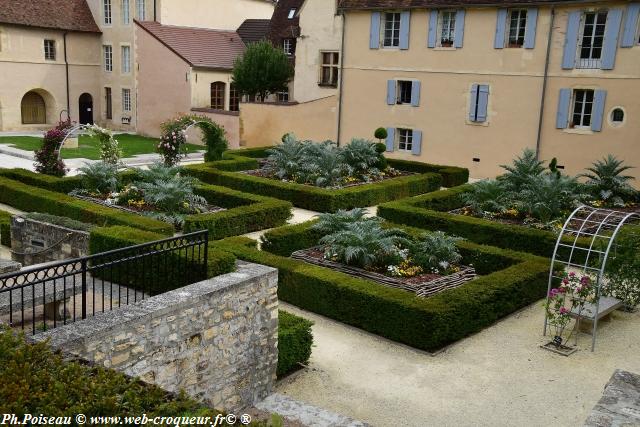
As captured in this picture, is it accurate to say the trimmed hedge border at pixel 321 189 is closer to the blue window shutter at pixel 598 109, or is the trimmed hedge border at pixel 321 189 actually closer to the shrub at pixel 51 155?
the shrub at pixel 51 155

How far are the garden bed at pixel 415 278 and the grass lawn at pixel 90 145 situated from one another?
601 inches

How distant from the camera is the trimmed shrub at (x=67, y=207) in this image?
13.0m

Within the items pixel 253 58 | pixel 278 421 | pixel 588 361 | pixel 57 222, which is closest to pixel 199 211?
pixel 57 222

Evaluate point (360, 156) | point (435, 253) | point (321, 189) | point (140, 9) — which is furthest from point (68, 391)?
point (140, 9)

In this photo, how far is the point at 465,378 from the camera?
861 cm

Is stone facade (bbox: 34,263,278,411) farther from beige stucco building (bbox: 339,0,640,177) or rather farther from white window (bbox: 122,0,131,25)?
white window (bbox: 122,0,131,25)

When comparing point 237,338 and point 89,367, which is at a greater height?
point 89,367

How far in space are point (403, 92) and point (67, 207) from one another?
1500 centimetres

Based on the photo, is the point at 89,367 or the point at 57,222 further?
the point at 57,222

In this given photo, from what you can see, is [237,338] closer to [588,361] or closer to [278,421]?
[278,421]

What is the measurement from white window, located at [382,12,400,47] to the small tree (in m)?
6.78

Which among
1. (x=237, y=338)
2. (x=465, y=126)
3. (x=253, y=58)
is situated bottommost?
(x=237, y=338)

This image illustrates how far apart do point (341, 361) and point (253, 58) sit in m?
23.4

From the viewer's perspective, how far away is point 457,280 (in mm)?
11445
